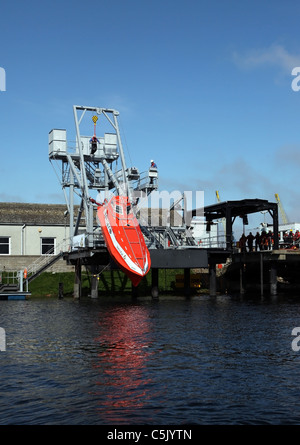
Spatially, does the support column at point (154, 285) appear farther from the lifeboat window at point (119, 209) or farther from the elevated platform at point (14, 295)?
the elevated platform at point (14, 295)

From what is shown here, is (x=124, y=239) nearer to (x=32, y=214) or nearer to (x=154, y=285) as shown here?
(x=154, y=285)

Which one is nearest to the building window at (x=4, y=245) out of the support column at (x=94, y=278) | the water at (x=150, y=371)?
the support column at (x=94, y=278)

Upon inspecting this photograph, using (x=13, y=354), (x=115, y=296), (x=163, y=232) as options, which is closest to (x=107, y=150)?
(x=163, y=232)

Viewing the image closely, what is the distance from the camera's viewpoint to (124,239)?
43500 millimetres

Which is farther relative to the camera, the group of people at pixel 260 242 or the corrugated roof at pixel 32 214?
the corrugated roof at pixel 32 214

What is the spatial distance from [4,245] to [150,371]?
46.9m

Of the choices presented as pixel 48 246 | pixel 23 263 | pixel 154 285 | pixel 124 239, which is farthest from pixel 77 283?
pixel 48 246

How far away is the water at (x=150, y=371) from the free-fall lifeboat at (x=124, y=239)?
1184 centimetres

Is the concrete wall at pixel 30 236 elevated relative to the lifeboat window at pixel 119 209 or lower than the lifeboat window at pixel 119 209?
lower

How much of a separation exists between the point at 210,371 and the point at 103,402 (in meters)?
4.38

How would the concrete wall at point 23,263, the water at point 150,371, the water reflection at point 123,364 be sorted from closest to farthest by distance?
the water at point 150,371 → the water reflection at point 123,364 → the concrete wall at point 23,263

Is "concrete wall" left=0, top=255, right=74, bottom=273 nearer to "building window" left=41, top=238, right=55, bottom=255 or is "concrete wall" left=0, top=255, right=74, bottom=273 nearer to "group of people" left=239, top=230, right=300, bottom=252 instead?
"building window" left=41, top=238, right=55, bottom=255

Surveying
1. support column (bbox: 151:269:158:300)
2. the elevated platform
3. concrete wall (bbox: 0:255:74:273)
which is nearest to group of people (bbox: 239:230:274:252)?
support column (bbox: 151:269:158:300)

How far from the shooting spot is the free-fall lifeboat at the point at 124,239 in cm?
4272
